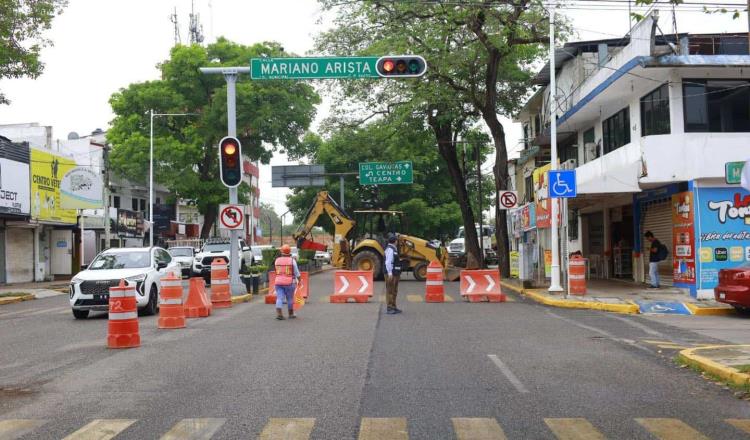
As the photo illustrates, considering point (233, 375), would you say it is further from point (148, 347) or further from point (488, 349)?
point (488, 349)

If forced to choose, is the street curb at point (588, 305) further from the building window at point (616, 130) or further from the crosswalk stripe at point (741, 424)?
the crosswalk stripe at point (741, 424)

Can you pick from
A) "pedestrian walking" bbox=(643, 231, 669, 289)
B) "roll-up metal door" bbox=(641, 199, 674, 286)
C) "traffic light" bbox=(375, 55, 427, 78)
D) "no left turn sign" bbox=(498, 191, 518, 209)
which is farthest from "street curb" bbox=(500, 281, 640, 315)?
"traffic light" bbox=(375, 55, 427, 78)

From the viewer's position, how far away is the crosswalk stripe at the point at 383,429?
642 centimetres

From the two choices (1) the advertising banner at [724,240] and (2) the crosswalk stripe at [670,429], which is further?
(1) the advertising banner at [724,240]

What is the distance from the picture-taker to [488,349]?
11.5 meters

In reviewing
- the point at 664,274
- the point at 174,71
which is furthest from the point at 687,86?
the point at 174,71

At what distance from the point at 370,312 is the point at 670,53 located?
10838 mm

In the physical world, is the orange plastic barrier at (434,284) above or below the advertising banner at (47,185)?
below

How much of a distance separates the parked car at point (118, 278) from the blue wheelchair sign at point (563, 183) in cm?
1051

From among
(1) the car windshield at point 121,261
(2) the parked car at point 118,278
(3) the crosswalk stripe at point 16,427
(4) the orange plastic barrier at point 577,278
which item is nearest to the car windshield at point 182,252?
(2) the parked car at point 118,278

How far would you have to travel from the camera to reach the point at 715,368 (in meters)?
9.34

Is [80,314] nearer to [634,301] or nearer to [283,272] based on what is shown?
[283,272]

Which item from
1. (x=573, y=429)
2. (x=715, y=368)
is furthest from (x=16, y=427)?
(x=715, y=368)

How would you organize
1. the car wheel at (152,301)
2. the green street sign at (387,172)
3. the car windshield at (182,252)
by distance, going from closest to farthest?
the car wheel at (152,301)
the car windshield at (182,252)
the green street sign at (387,172)
